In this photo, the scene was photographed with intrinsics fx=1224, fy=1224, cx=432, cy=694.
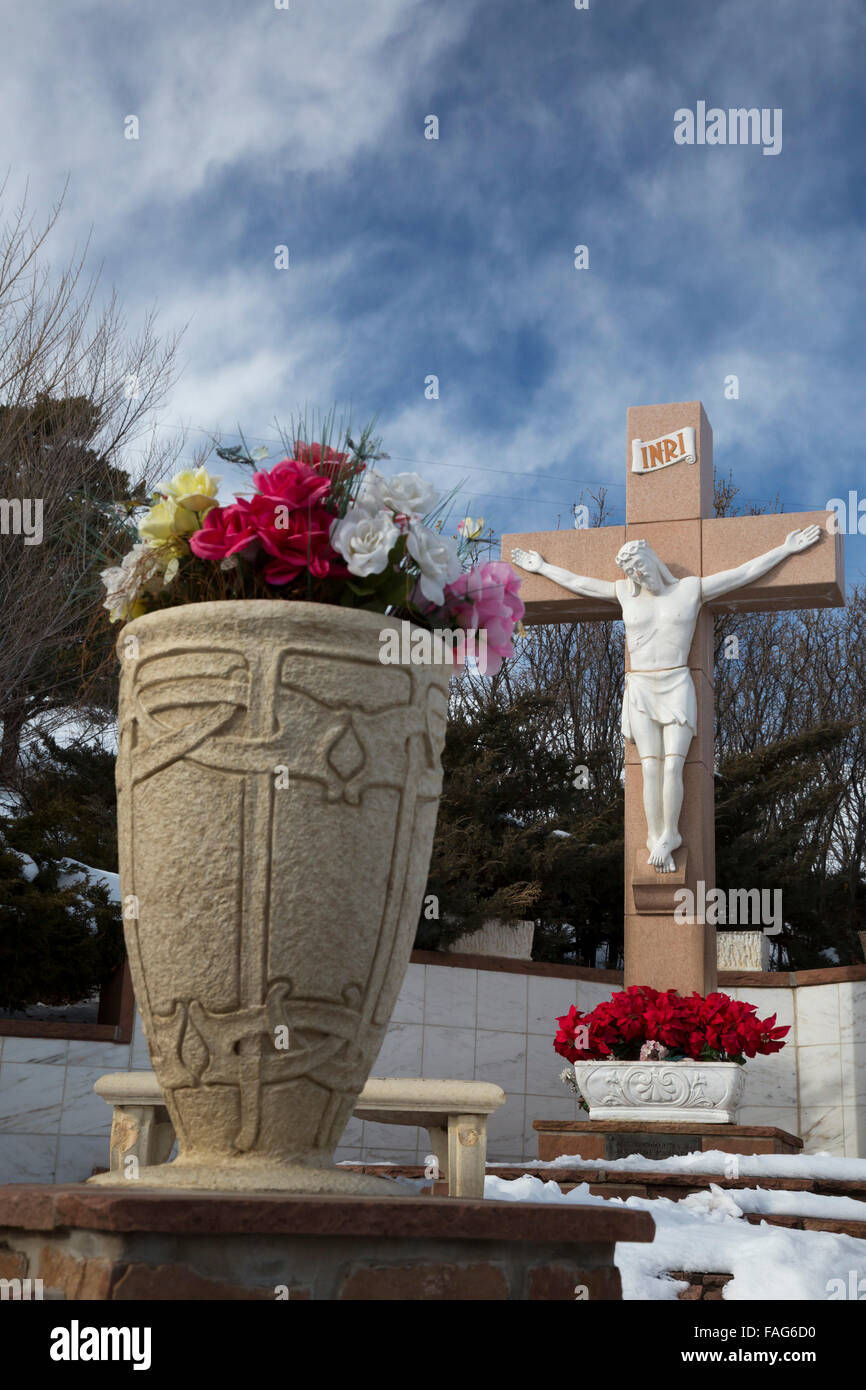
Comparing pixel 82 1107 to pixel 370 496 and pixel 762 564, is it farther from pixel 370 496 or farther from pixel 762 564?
pixel 370 496

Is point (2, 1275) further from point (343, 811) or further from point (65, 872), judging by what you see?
point (65, 872)

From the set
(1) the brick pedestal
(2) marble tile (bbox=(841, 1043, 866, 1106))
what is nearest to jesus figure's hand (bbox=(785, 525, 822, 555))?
(2) marble tile (bbox=(841, 1043, 866, 1106))

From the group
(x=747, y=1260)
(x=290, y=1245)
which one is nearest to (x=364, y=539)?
(x=290, y=1245)

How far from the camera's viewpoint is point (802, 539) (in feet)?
24.6

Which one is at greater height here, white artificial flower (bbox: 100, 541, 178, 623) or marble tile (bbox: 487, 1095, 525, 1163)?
white artificial flower (bbox: 100, 541, 178, 623)

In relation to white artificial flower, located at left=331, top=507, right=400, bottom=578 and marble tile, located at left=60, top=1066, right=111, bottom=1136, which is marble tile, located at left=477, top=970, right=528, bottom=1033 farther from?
white artificial flower, located at left=331, top=507, right=400, bottom=578

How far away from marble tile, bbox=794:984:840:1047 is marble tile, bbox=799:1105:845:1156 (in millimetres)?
450

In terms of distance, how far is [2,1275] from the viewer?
80.1 inches

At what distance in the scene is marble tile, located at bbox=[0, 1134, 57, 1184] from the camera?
6.71 meters

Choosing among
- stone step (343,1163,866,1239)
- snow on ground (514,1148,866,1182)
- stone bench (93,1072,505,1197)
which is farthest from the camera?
snow on ground (514,1148,866,1182)

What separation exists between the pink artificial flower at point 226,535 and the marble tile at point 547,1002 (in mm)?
6991

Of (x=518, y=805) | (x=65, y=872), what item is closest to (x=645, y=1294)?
(x=65, y=872)
